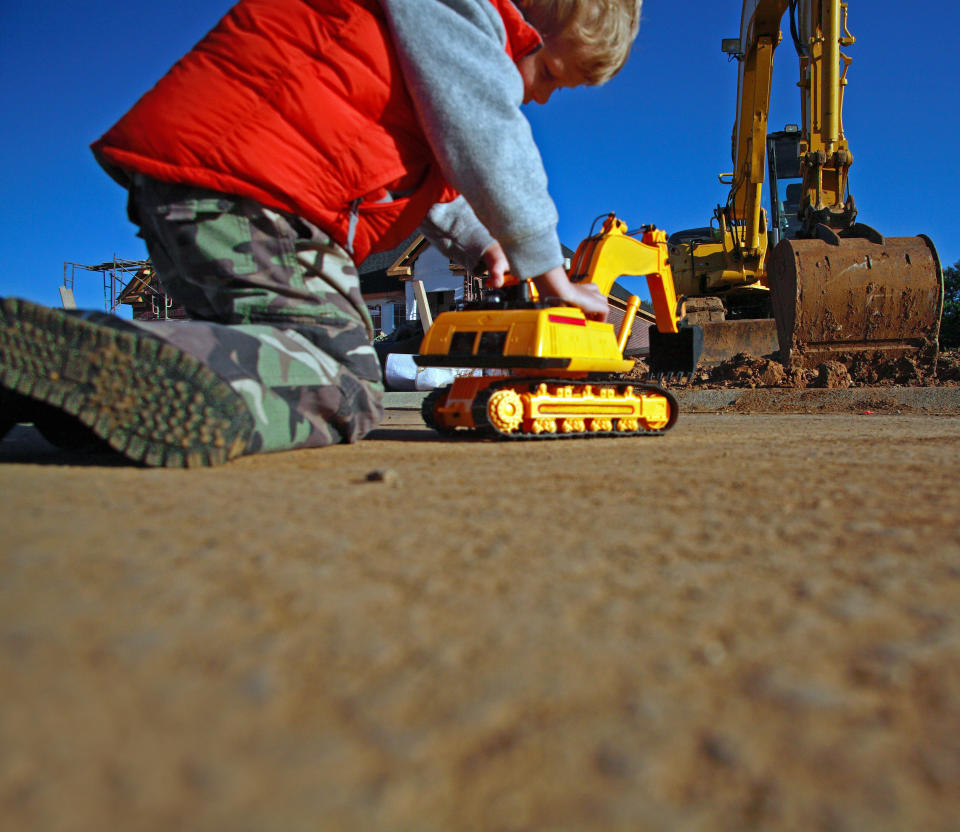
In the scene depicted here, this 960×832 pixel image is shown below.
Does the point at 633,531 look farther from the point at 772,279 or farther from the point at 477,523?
the point at 772,279

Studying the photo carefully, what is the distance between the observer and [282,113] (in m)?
2.13

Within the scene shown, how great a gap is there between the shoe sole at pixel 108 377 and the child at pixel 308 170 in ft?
0.52

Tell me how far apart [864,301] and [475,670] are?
7.18 metres

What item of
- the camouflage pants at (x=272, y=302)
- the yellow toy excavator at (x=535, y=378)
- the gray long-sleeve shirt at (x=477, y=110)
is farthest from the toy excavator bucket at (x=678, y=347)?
the camouflage pants at (x=272, y=302)

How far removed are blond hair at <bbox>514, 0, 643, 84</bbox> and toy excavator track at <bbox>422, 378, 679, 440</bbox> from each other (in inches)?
49.8

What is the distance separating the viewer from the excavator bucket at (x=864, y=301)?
6.62 meters

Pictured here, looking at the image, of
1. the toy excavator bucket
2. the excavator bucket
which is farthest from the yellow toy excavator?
the excavator bucket

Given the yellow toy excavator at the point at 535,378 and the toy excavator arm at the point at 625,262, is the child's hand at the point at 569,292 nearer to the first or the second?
the yellow toy excavator at the point at 535,378

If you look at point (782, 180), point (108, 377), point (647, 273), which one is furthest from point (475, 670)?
point (782, 180)

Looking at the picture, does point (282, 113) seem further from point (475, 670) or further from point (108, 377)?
point (475, 670)

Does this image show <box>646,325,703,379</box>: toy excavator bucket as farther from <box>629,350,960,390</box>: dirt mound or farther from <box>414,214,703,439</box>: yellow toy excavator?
<box>629,350,960,390</box>: dirt mound

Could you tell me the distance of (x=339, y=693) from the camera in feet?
1.69

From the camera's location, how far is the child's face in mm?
2789

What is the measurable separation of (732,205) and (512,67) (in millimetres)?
11345
